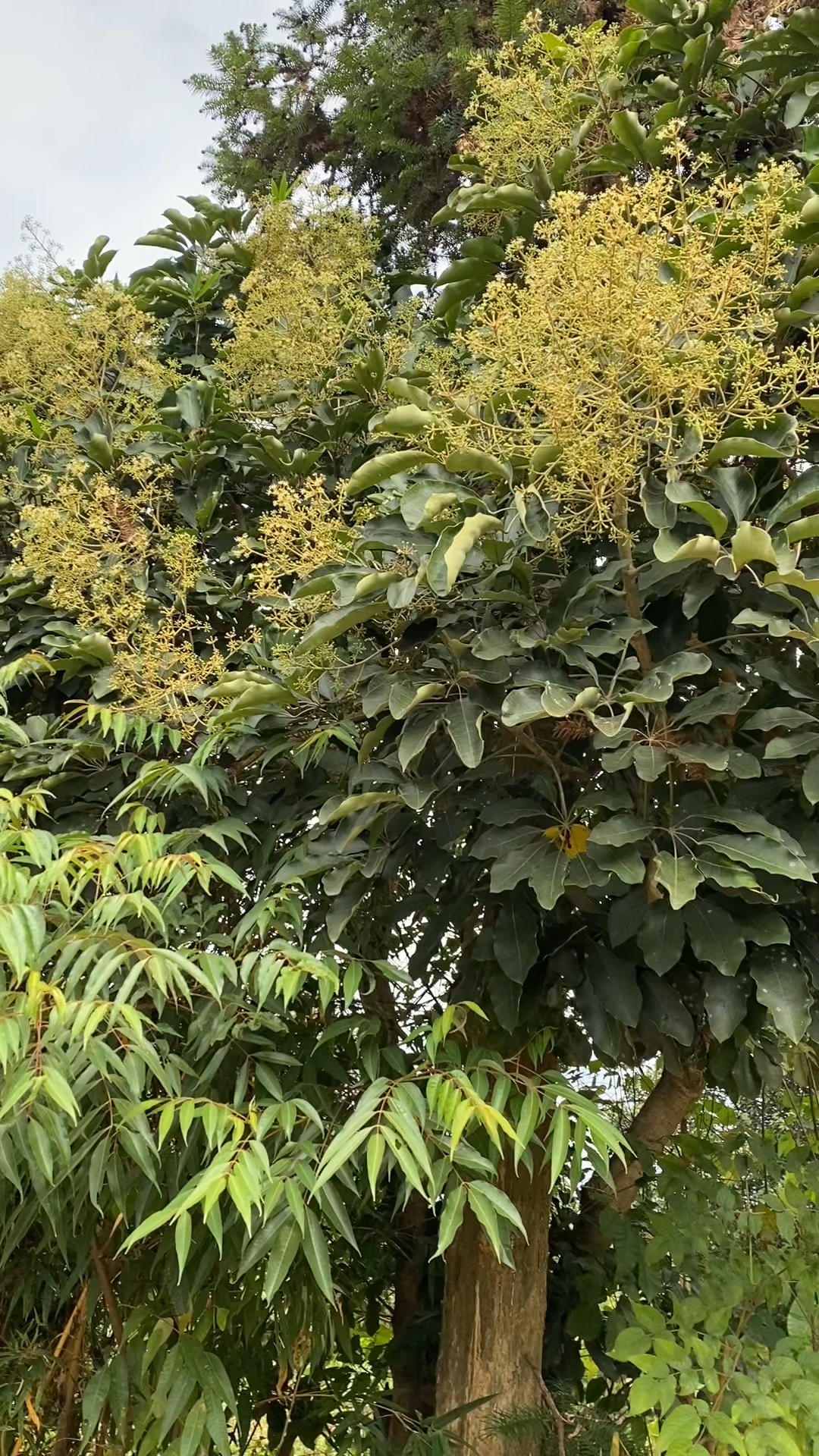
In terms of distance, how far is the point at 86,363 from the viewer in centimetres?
213

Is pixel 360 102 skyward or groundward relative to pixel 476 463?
skyward

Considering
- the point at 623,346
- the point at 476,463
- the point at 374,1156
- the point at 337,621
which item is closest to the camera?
the point at 374,1156

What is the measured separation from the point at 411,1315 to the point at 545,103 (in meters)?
2.12

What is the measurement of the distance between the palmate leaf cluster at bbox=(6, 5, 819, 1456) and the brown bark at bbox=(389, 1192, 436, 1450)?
0.04m

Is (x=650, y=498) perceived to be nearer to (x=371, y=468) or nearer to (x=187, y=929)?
(x=371, y=468)

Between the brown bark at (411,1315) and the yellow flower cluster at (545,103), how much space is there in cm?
177

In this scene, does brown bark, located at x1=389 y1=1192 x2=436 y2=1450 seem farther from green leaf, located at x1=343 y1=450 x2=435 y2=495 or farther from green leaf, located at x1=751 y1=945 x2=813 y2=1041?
green leaf, located at x1=343 y1=450 x2=435 y2=495

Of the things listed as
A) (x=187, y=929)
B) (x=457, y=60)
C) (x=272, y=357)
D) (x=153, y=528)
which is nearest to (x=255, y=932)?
(x=187, y=929)

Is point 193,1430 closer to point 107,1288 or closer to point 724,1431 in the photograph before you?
point 107,1288

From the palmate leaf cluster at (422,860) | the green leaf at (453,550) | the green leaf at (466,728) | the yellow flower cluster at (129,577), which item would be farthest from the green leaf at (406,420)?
the yellow flower cluster at (129,577)

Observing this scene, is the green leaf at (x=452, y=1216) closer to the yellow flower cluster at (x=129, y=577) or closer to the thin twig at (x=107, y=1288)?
the thin twig at (x=107, y=1288)

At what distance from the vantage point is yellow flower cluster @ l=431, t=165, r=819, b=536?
3.60 ft

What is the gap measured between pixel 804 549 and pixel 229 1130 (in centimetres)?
108

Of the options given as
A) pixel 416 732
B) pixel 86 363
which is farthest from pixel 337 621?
pixel 86 363
